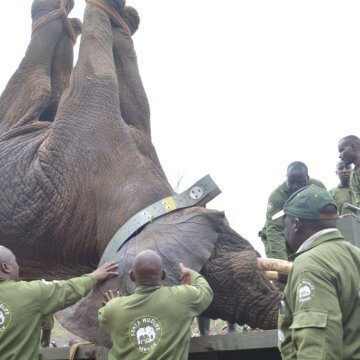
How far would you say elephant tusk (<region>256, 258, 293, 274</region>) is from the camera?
4.12m

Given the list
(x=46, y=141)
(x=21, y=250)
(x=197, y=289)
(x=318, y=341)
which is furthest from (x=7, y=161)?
(x=318, y=341)

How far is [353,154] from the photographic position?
238 inches

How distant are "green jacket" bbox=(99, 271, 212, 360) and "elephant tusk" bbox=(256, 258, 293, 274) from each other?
0.50 m

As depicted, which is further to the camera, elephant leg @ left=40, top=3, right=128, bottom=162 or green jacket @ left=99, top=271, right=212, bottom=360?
elephant leg @ left=40, top=3, right=128, bottom=162

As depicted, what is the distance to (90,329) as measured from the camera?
173 inches

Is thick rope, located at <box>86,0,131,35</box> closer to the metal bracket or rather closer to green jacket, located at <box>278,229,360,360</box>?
the metal bracket

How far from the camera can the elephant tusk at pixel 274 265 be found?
162 inches

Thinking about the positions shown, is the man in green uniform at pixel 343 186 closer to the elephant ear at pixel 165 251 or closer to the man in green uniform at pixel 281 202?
the man in green uniform at pixel 281 202

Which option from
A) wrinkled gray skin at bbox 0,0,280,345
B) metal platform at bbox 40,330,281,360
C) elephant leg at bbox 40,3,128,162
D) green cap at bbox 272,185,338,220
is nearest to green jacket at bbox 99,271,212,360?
metal platform at bbox 40,330,281,360

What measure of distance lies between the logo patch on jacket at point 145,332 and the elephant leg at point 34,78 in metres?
2.61

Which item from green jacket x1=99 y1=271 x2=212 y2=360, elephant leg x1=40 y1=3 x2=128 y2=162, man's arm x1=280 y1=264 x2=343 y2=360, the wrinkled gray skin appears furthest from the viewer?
elephant leg x1=40 y1=3 x2=128 y2=162

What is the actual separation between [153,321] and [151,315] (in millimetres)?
35

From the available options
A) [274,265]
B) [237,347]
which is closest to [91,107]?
[274,265]

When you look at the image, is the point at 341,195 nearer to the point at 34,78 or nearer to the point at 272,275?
the point at 272,275
